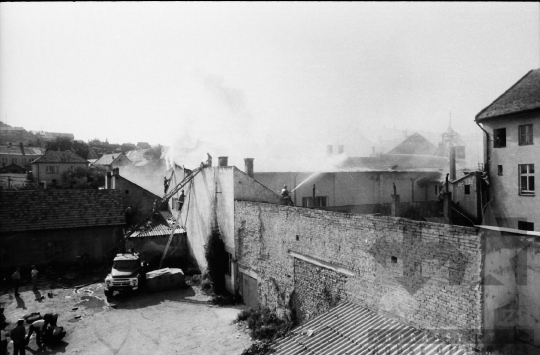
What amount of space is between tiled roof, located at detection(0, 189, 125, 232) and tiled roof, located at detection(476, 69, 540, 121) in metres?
27.6

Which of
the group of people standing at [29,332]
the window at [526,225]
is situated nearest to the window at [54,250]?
the group of people standing at [29,332]

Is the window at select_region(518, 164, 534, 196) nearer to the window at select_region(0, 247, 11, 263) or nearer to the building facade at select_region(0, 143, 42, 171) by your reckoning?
the window at select_region(0, 247, 11, 263)

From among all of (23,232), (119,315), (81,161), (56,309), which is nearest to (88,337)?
(119,315)

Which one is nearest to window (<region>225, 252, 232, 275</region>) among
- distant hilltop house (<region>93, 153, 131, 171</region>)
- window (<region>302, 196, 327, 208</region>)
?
window (<region>302, 196, 327, 208</region>)

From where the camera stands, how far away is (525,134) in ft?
67.9

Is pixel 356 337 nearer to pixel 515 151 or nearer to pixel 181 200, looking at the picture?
pixel 515 151

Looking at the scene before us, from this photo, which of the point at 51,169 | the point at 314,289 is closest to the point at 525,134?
the point at 314,289

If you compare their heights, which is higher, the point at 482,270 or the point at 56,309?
the point at 482,270

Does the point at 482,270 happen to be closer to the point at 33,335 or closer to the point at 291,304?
the point at 291,304

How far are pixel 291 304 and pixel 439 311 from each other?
639 centimetres

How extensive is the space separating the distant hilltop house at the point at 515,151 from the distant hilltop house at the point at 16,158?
68.3 meters

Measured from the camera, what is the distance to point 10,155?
5762 centimetres

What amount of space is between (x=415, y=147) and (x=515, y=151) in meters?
29.7

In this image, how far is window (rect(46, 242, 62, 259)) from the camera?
2153 cm
